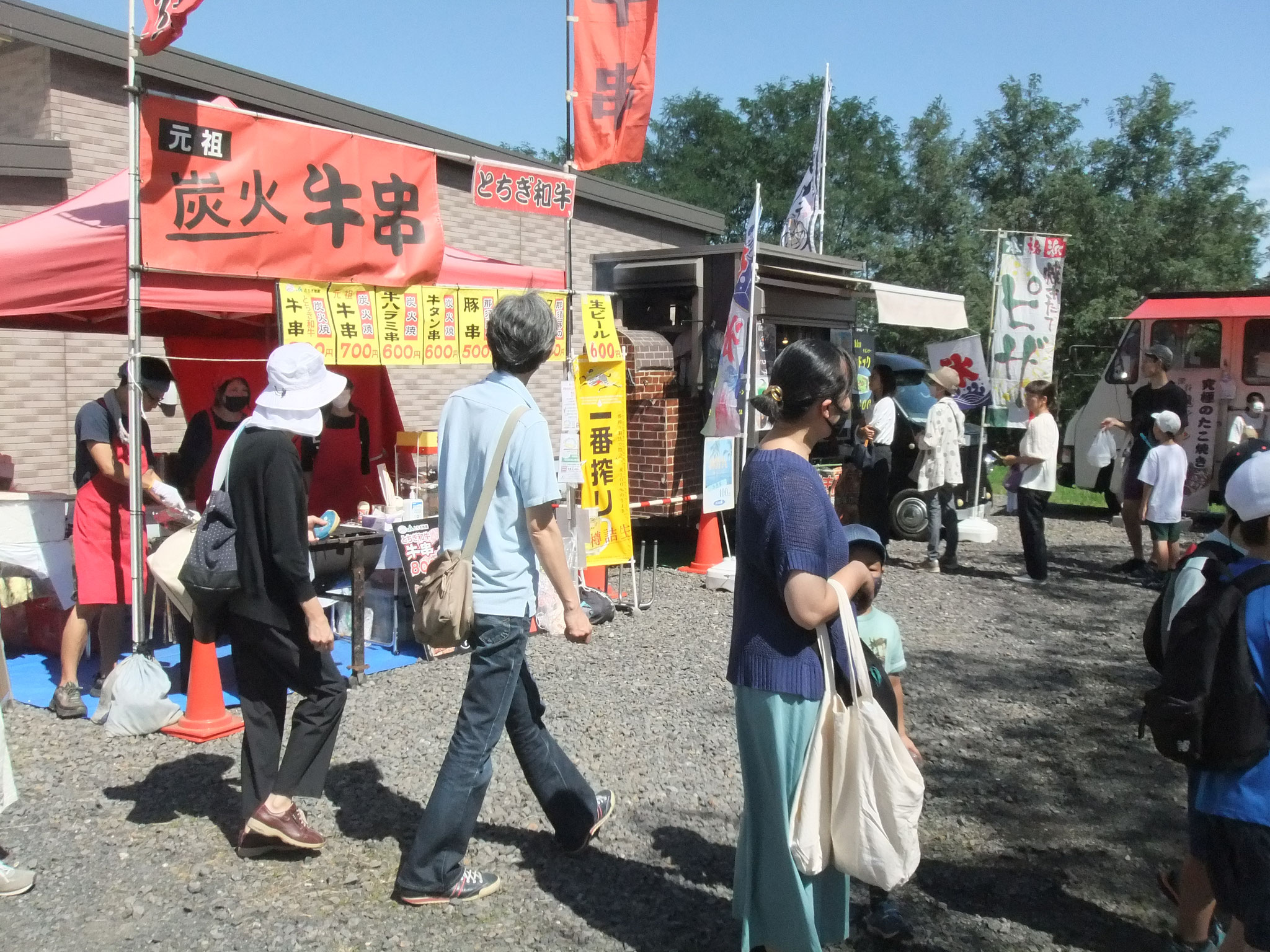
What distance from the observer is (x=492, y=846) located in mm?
3730

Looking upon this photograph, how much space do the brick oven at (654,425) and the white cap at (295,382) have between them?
5694mm

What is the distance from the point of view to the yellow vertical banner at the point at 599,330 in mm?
7148

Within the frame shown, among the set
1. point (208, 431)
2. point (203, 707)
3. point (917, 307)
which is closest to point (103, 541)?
point (203, 707)

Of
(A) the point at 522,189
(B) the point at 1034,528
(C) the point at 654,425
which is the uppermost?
(A) the point at 522,189

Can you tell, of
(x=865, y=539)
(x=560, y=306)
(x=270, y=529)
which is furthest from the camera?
(x=560, y=306)

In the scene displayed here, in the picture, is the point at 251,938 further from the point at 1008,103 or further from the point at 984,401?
the point at 1008,103

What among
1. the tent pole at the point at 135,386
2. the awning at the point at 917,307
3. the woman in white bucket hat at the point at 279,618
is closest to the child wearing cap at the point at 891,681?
the woman in white bucket hat at the point at 279,618

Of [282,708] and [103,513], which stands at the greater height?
[103,513]

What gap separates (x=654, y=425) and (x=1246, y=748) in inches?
274

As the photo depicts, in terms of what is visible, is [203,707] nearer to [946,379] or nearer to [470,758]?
[470,758]

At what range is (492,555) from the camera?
313 cm

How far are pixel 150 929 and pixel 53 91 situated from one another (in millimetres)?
7236

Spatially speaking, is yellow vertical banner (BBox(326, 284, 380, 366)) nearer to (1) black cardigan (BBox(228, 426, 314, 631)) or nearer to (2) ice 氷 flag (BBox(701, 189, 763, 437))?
(1) black cardigan (BBox(228, 426, 314, 631))

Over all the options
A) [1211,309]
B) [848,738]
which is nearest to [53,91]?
[848,738]
